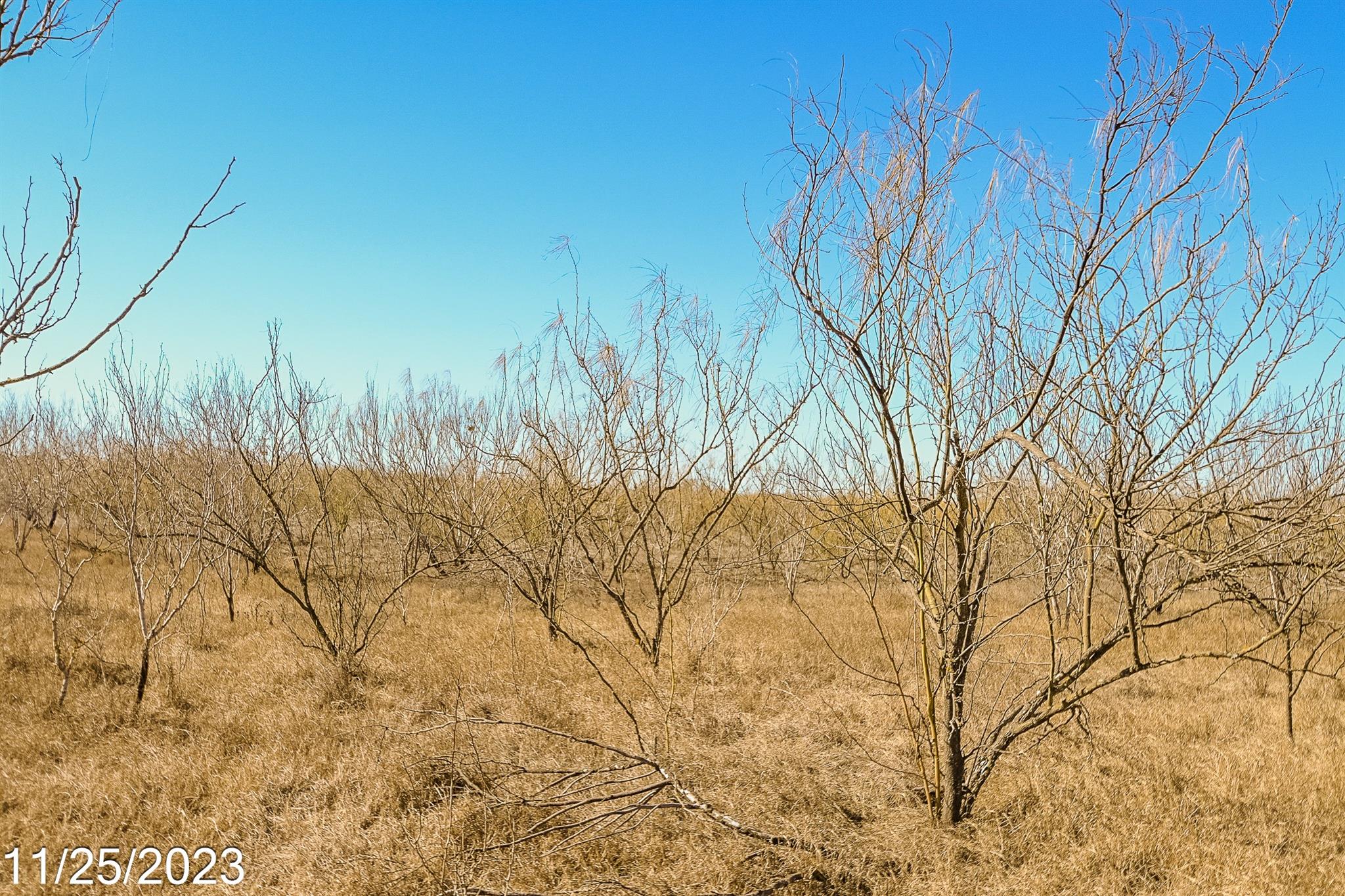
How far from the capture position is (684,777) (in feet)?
12.9

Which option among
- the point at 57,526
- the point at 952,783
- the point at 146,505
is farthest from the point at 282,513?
the point at 57,526

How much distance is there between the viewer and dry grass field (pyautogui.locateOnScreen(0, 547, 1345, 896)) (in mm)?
3055

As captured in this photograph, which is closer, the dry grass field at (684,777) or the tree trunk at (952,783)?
the dry grass field at (684,777)

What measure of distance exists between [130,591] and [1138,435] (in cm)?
1102

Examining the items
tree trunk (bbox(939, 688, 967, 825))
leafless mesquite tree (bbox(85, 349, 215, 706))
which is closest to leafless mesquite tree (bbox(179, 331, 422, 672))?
leafless mesquite tree (bbox(85, 349, 215, 706))

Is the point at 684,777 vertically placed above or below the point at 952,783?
below

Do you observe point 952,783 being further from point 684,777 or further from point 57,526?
point 57,526

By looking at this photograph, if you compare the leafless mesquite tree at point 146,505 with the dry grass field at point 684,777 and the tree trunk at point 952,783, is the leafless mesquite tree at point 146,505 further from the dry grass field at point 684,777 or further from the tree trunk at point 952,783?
the tree trunk at point 952,783

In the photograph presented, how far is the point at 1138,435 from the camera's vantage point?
10.2ft

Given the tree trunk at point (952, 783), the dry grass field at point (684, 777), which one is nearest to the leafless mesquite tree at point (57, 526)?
the dry grass field at point (684, 777)

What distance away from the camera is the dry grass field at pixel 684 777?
3.05m

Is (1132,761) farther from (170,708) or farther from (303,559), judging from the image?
(303,559)

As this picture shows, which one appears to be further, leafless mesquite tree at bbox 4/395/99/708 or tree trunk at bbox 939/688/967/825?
leafless mesquite tree at bbox 4/395/99/708

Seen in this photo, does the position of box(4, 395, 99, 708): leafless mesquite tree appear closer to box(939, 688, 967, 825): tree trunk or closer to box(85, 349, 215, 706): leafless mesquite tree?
box(85, 349, 215, 706): leafless mesquite tree
